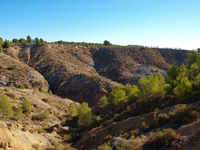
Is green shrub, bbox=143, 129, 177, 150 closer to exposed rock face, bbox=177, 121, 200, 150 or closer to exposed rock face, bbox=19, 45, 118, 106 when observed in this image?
exposed rock face, bbox=177, 121, 200, 150

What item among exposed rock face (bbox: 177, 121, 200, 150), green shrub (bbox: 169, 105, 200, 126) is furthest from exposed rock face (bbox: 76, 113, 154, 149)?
exposed rock face (bbox: 177, 121, 200, 150)

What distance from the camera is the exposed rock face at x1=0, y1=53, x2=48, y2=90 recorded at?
5049cm

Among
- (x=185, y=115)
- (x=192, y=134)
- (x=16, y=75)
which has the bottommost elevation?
Result: (x=16, y=75)

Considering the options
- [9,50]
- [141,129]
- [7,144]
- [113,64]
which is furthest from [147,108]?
[9,50]

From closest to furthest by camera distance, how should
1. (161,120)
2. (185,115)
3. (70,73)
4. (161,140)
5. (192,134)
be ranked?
Result: (192,134) < (161,140) < (185,115) < (161,120) < (70,73)

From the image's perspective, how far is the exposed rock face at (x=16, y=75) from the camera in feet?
166

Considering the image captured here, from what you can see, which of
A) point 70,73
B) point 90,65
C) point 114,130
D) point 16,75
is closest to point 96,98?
point 70,73

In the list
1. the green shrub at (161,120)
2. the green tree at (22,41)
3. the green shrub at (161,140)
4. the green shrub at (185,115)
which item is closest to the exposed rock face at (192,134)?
the green shrub at (161,140)

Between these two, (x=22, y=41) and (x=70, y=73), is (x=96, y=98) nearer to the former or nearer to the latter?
(x=70, y=73)

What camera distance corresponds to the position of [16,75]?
53250 millimetres

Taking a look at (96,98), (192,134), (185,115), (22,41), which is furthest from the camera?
(22,41)

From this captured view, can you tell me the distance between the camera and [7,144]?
11.6 meters

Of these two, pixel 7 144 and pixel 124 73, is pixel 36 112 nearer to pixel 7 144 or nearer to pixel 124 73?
pixel 7 144

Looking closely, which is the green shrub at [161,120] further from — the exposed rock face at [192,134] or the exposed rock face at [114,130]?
the exposed rock face at [192,134]
